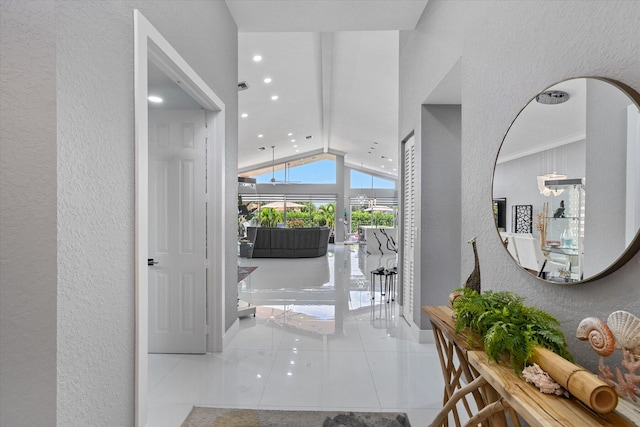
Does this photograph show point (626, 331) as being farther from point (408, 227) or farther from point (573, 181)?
point (408, 227)

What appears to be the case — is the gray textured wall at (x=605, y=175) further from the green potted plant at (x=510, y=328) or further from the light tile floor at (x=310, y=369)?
the light tile floor at (x=310, y=369)

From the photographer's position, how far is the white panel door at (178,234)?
3.25 meters

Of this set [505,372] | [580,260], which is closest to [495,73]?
[580,260]

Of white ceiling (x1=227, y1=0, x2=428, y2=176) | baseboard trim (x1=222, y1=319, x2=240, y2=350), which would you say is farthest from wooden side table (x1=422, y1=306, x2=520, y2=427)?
white ceiling (x1=227, y1=0, x2=428, y2=176)

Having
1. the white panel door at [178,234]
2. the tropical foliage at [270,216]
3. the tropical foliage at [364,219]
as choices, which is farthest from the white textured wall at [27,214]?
the tropical foliage at [364,219]

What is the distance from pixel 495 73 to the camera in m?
1.98

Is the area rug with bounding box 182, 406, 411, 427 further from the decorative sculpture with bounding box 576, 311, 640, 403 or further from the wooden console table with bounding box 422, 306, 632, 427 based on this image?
the decorative sculpture with bounding box 576, 311, 640, 403

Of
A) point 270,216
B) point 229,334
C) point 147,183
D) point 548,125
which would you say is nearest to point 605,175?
point 548,125

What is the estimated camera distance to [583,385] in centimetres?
97

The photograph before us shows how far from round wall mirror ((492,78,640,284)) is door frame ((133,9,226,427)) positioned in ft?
6.09

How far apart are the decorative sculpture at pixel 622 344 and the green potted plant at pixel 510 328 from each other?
17cm

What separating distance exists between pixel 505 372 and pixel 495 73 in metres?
1.56

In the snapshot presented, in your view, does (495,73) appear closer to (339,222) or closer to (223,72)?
(223,72)

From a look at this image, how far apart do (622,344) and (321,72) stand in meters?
6.97
